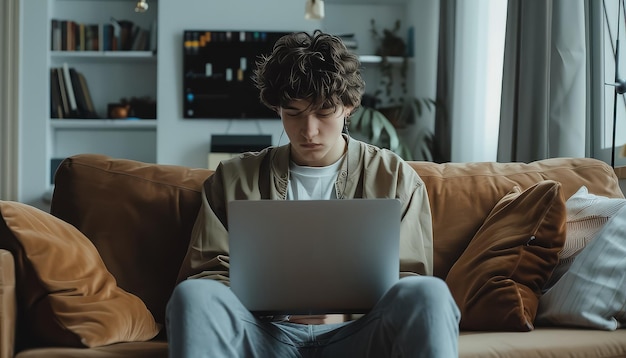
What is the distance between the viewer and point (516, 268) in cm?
193

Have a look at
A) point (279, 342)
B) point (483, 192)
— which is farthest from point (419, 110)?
point (279, 342)

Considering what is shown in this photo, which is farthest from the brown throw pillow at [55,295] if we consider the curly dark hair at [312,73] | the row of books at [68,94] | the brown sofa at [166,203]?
the row of books at [68,94]

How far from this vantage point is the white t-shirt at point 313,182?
6.84 feet

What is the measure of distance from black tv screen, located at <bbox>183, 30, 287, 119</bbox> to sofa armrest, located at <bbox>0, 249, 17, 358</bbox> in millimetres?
3657

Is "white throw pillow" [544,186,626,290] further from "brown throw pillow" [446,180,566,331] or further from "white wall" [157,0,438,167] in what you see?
"white wall" [157,0,438,167]

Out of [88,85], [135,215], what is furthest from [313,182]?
[88,85]

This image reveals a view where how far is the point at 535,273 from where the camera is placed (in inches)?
76.4

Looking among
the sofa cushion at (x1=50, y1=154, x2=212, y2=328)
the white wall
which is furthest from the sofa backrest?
the white wall

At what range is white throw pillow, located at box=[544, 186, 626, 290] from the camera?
1.98 m

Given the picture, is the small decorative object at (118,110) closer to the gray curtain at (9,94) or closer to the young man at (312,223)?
the gray curtain at (9,94)

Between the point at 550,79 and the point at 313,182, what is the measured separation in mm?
1533

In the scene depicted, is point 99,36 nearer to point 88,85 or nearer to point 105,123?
point 88,85

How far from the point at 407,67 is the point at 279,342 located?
4.13 metres

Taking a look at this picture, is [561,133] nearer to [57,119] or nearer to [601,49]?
[601,49]
